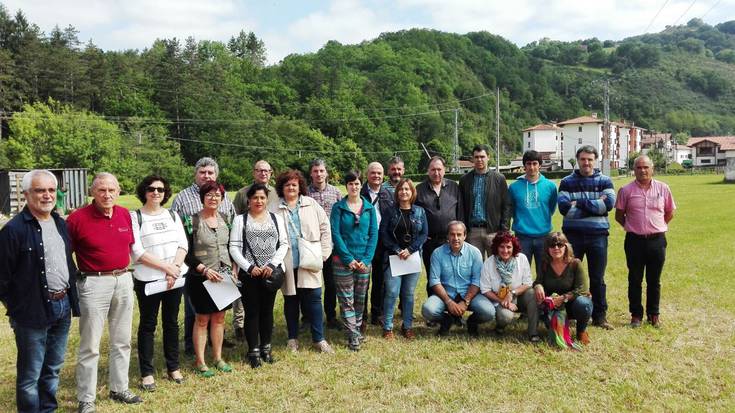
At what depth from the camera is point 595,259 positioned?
6.31 metres

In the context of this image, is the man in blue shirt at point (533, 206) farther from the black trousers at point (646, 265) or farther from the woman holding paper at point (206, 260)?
the woman holding paper at point (206, 260)

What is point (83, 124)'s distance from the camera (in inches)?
1811

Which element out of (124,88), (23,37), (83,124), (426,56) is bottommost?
(83,124)

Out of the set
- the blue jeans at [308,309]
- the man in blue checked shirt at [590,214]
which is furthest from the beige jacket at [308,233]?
the man in blue checked shirt at [590,214]

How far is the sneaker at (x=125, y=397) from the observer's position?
14.7ft

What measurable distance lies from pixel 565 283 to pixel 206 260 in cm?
379

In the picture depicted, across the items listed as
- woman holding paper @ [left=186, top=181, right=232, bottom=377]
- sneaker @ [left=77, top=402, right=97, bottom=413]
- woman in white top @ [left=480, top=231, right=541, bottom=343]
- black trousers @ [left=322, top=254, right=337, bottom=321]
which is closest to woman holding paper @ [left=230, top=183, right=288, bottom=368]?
woman holding paper @ [left=186, top=181, right=232, bottom=377]

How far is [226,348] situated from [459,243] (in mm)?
2833

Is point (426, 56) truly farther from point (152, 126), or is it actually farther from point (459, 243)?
point (459, 243)

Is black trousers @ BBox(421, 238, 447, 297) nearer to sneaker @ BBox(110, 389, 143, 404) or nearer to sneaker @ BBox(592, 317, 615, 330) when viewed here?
sneaker @ BBox(592, 317, 615, 330)

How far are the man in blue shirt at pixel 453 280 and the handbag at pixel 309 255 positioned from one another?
1408 millimetres

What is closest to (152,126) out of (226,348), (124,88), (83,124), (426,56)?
(124,88)

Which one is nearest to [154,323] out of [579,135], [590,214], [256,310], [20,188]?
[256,310]

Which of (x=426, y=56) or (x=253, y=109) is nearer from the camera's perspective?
(x=253, y=109)
